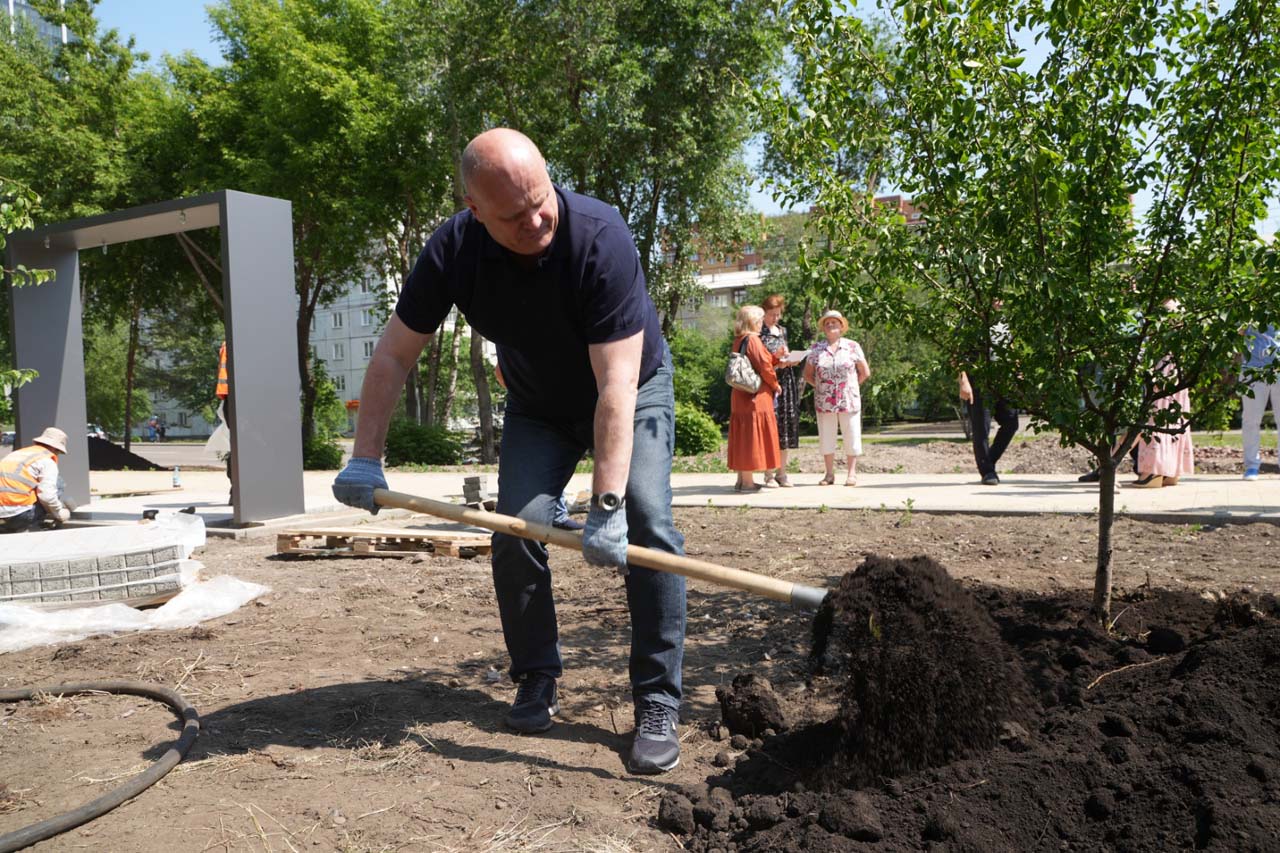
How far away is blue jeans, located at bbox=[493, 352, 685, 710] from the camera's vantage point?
10.1 ft

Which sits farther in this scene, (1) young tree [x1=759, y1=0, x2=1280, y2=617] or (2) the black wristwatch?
(1) young tree [x1=759, y1=0, x2=1280, y2=617]

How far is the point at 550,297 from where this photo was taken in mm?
2977

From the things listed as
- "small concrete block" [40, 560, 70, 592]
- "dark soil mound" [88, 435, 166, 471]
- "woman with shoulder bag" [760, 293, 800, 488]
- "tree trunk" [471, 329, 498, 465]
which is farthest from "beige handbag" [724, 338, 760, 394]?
"dark soil mound" [88, 435, 166, 471]

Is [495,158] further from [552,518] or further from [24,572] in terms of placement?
[24,572]

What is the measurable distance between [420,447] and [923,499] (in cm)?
1310

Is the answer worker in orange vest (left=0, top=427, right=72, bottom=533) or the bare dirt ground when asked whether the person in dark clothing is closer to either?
the bare dirt ground

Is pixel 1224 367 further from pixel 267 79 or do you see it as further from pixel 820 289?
pixel 267 79

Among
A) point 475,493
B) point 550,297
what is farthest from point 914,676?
point 475,493

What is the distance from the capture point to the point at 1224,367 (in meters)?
3.58

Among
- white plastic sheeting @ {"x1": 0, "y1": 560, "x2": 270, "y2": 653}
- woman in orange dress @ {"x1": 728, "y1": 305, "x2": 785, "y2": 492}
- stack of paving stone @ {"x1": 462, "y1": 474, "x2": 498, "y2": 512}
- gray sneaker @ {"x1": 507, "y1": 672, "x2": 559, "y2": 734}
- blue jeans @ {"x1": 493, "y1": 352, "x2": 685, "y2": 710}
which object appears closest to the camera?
blue jeans @ {"x1": 493, "y1": 352, "x2": 685, "y2": 710}

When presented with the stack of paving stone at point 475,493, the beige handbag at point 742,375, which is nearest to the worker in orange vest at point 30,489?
the stack of paving stone at point 475,493

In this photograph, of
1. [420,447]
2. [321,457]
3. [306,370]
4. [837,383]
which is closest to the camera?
[837,383]

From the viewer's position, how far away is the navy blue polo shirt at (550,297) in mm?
2883

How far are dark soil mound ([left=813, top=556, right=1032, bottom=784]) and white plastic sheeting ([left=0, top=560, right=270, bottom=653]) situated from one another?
3.67m
